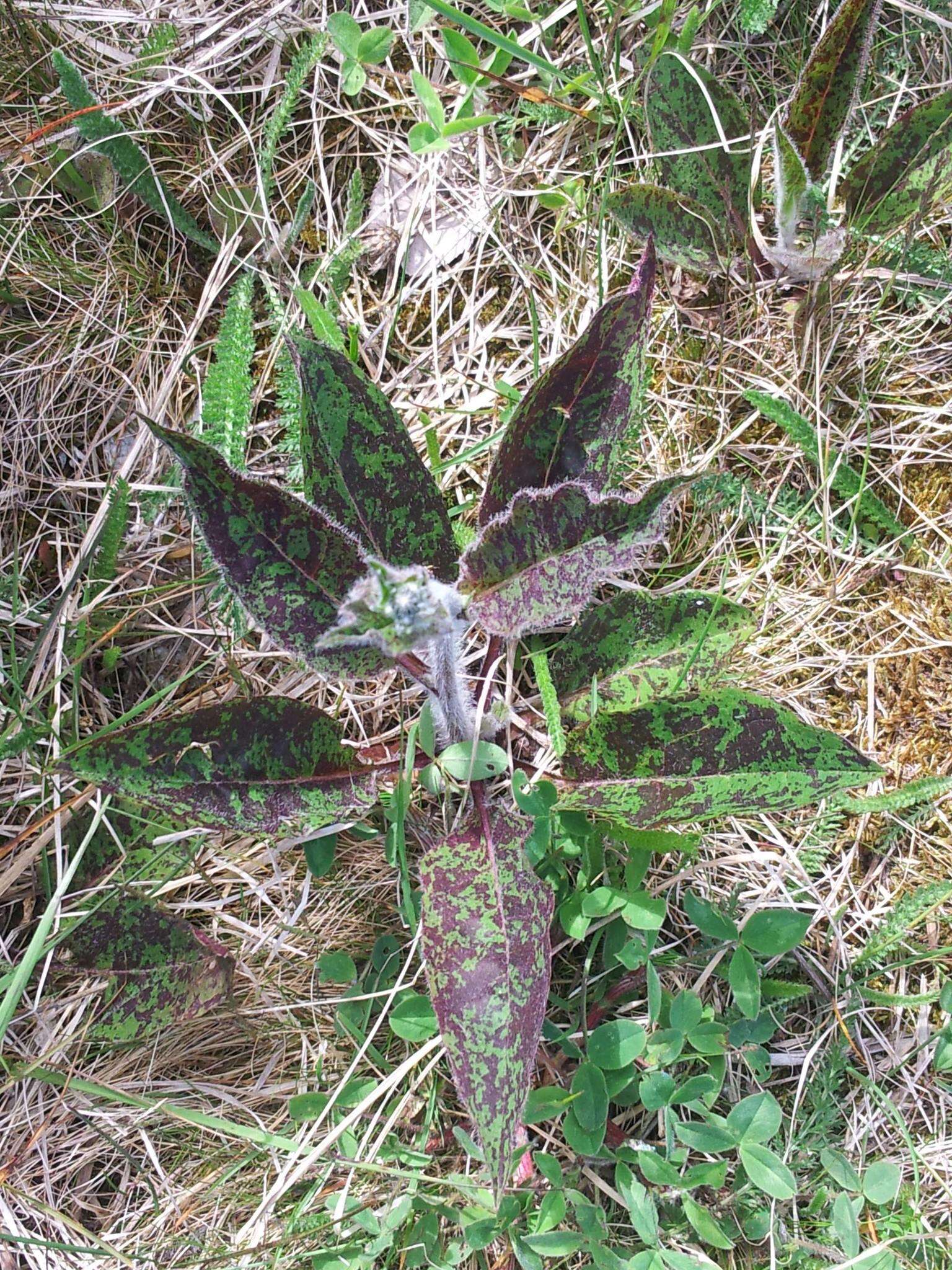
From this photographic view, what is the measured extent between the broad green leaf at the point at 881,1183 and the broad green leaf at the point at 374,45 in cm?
261

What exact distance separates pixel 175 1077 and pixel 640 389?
170 cm

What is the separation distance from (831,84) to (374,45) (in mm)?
1031

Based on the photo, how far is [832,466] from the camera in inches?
91.0

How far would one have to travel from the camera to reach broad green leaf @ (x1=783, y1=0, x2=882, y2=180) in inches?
80.9

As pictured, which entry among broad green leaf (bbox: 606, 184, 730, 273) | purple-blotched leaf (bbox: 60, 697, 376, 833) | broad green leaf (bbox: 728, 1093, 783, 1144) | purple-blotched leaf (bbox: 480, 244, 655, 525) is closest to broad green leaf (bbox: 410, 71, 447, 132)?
broad green leaf (bbox: 606, 184, 730, 273)

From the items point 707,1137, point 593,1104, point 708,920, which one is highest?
point 708,920

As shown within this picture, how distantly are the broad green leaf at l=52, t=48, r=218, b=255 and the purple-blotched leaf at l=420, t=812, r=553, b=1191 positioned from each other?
1620 millimetres

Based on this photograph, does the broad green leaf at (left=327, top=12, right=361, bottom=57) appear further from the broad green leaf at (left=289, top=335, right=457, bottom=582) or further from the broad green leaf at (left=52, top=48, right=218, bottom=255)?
the broad green leaf at (left=289, top=335, right=457, bottom=582)

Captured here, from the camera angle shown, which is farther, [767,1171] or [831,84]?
[831,84]

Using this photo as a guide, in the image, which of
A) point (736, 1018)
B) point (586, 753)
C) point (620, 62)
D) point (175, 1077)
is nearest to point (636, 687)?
point (586, 753)

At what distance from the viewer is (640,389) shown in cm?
180

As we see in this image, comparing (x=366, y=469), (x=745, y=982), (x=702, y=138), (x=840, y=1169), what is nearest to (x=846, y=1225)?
(x=840, y=1169)

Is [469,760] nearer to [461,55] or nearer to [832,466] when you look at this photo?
[832,466]

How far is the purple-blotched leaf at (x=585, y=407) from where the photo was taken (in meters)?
1.73
